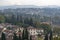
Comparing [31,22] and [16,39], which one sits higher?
[16,39]

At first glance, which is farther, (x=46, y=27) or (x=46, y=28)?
(x=46, y=27)

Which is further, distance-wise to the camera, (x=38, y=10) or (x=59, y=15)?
(x=38, y=10)

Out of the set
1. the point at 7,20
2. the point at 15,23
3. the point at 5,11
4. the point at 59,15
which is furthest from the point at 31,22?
the point at 5,11

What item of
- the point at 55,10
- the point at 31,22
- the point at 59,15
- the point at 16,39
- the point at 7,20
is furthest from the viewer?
the point at 55,10

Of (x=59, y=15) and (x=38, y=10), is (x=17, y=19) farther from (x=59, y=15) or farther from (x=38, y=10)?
(x=38, y=10)

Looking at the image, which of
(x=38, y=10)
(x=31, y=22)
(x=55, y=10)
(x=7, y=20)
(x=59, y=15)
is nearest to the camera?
(x=31, y=22)

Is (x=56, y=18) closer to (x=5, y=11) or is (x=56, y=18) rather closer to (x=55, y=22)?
(x=55, y=22)

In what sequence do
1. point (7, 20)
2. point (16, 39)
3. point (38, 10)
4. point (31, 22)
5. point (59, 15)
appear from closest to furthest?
point (16, 39)
point (31, 22)
point (7, 20)
point (59, 15)
point (38, 10)

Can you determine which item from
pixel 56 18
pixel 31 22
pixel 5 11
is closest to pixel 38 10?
pixel 5 11

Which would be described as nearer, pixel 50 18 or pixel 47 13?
pixel 50 18
